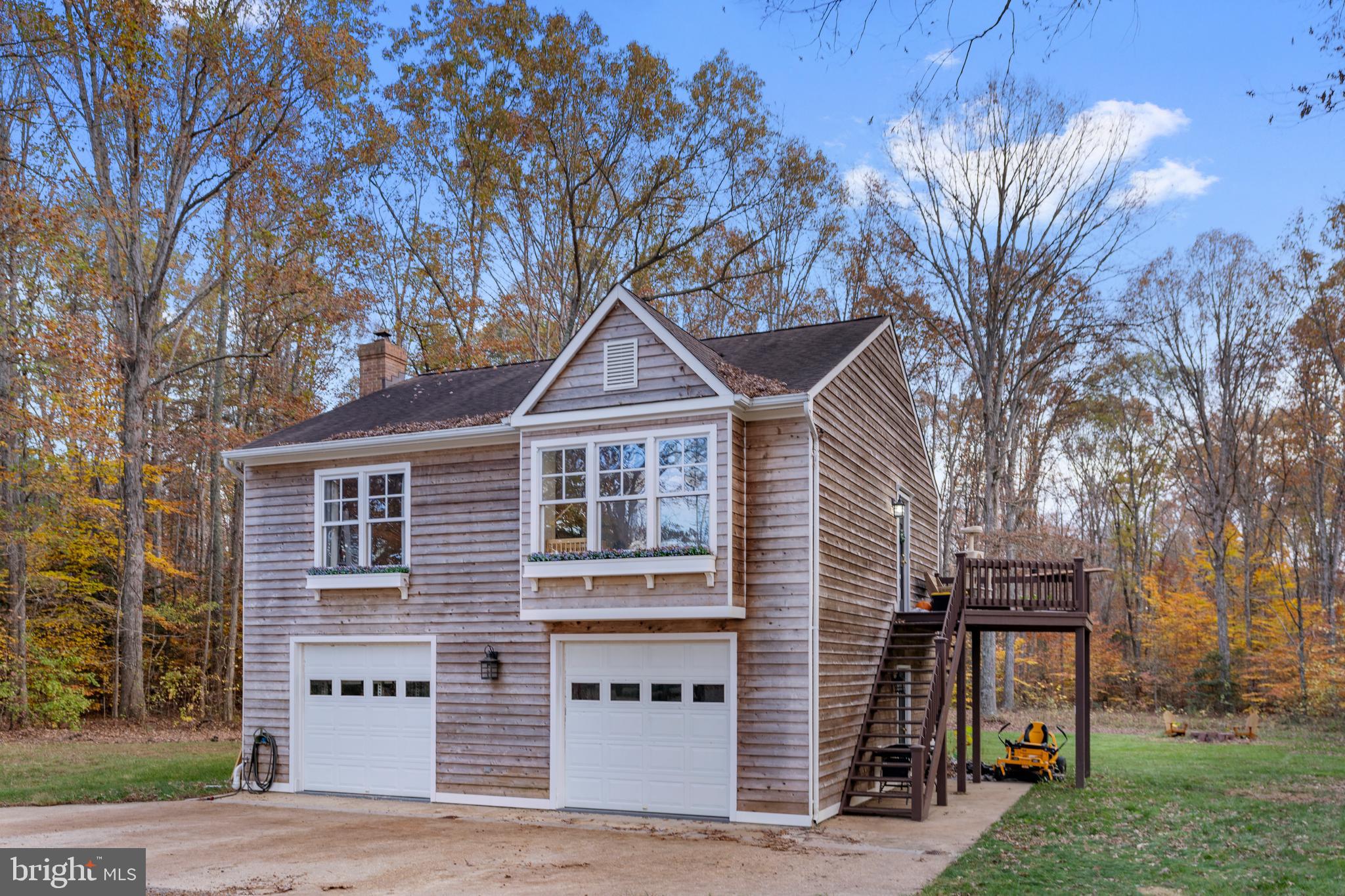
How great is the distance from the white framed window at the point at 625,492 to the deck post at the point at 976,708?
6.02 m

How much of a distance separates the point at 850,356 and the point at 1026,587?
4.42 meters

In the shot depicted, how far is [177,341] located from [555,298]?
9.05 metres

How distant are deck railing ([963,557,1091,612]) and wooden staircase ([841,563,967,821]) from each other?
1.15ft

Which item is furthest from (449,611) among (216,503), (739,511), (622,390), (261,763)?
(216,503)

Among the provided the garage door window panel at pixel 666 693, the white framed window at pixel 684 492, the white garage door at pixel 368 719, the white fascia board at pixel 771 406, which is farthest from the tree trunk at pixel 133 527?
the white fascia board at pixel 771 406

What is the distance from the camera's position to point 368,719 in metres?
15.2

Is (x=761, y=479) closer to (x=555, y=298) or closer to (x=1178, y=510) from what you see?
(x=555, y=298)

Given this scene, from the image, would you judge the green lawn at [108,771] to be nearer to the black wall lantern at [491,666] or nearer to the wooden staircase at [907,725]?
the black wall lantern at [491,666]

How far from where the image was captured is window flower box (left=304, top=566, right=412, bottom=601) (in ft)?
49.1

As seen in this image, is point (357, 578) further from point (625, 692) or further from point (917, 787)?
point (917, 787)

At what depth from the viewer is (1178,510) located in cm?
3825

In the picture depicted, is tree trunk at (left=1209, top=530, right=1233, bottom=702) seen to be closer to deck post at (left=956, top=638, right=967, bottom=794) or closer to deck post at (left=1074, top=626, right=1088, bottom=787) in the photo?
deck post at (left=1074, top=626, right=1088, bottom=787)

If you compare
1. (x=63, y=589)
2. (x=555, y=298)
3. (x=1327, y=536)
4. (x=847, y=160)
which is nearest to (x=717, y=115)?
(x=847, y=160)

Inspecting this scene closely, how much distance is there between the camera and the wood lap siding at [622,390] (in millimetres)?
13141
